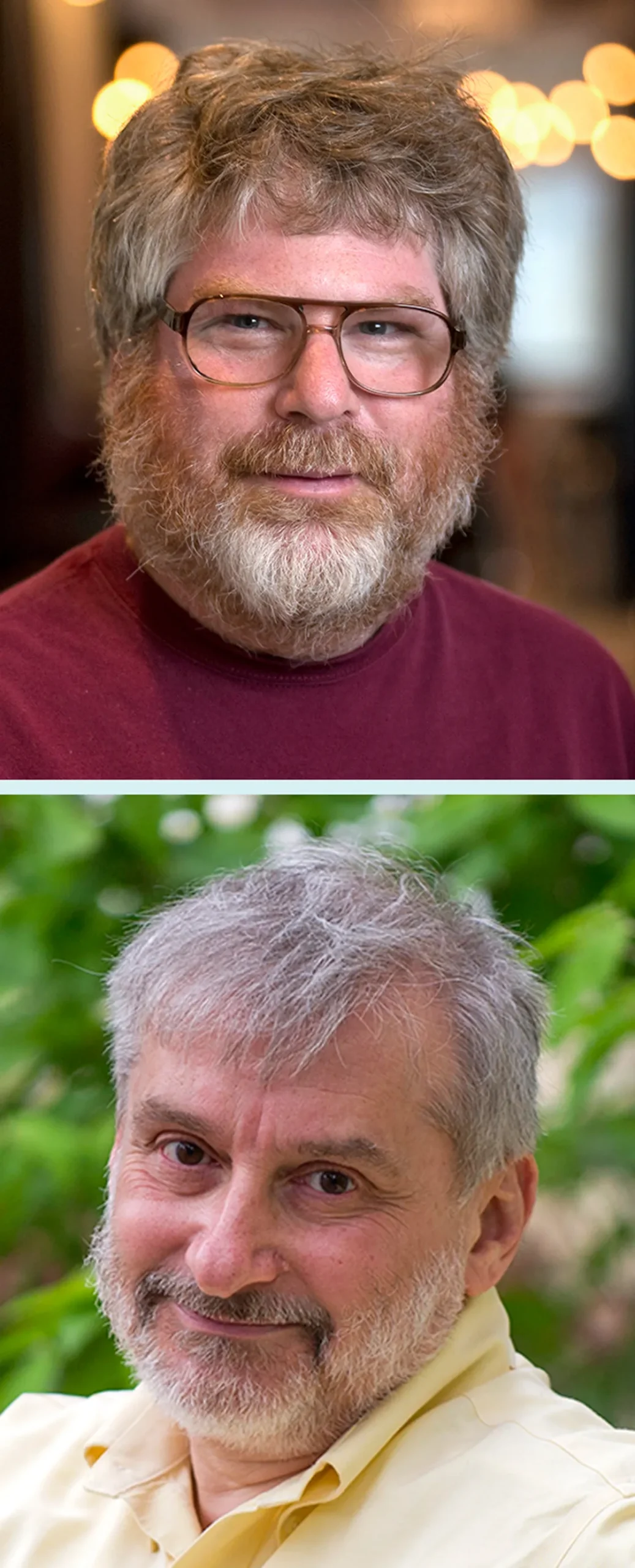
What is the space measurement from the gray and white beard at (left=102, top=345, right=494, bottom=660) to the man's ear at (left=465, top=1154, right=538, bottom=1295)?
16.5 inches

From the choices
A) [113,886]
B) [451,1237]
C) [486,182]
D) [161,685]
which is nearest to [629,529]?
[486,182]

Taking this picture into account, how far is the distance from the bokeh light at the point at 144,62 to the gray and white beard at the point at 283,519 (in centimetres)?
26

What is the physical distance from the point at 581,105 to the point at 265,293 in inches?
17.3

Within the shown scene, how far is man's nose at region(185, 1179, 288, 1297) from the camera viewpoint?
98 centimetres

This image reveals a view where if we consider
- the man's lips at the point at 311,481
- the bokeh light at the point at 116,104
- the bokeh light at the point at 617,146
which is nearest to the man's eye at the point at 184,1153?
the man's lips at the point at 311,481

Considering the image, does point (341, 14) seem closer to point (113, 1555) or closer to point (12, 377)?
point (12, 377)

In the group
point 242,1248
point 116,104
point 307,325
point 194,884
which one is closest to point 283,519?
point 307,325

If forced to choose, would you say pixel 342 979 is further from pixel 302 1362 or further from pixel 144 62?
pixel 144 62

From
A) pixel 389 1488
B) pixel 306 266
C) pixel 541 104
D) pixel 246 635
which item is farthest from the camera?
pixel 541 104

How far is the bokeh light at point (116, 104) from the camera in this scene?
1.22 metres

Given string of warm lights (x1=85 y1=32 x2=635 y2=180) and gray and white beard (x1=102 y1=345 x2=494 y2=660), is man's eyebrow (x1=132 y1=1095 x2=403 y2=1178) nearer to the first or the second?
gray and white beard (x1=102 y1=345 x2=494 y2=660)

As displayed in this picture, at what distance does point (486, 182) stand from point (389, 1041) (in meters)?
0.62

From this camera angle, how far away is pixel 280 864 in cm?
109

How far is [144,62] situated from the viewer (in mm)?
1296
